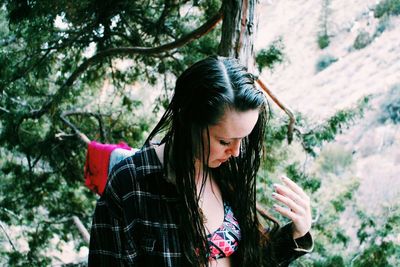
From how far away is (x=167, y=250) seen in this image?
122 centimetres

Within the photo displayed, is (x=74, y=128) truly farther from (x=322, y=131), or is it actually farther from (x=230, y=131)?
(x=230, y=131)

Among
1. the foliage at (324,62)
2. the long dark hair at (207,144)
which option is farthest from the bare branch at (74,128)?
the foliage at (324,62)

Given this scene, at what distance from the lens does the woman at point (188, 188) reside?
117 cm

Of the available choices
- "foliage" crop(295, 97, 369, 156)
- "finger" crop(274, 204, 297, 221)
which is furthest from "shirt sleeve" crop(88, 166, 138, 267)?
"foliage" crop(295, 97, 369, 156)

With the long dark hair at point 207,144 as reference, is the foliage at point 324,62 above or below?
above

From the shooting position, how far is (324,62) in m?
27.4

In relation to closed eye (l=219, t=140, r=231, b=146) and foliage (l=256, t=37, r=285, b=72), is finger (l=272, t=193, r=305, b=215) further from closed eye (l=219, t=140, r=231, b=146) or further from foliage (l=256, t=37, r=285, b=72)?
foliage (l=256, t=37, r=285, b=72)

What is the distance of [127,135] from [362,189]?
46.1 feet

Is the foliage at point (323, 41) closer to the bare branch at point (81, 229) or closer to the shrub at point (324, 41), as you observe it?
the shrub at point (324, 41)

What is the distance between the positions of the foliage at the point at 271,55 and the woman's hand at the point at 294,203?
2488mm

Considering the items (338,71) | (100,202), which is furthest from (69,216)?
(338,71)

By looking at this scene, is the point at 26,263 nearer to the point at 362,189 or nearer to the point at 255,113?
the point at 255,113

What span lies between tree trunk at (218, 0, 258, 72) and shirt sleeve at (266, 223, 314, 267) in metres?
0.84

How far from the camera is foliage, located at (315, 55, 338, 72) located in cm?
2709
